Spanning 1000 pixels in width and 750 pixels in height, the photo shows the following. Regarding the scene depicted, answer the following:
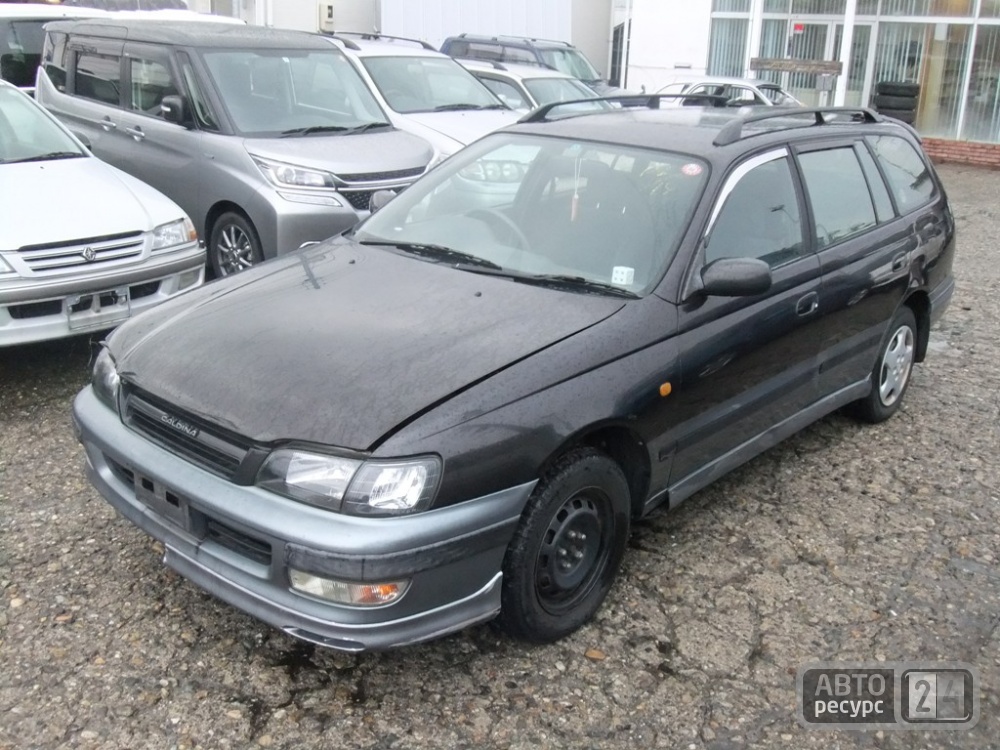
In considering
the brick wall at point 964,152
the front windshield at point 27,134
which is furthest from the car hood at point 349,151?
the brick wall at point 964,152

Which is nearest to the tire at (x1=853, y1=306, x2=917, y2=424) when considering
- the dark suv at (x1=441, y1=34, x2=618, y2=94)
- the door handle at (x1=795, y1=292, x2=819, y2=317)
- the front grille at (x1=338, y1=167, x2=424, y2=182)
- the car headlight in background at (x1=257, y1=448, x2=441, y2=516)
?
the door handle at (x1=795, y1=292, x2=819, y2=317)

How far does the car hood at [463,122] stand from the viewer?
8734mm

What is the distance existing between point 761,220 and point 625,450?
1239 mm

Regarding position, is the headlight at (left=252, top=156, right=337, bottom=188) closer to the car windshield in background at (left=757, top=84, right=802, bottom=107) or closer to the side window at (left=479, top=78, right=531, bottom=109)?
the side window at (left=479, top=78, right=531, bottom=109)

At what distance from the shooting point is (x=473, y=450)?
113 inches

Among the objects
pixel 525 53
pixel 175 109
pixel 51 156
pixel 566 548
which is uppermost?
pixel 525 53

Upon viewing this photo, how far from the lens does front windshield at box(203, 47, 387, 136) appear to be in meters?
7.18

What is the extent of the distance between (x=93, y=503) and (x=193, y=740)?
162 centimetres

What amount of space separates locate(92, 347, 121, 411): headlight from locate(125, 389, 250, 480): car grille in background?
0.41 feet

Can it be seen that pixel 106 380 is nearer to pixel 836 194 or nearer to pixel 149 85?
pixel 836 194

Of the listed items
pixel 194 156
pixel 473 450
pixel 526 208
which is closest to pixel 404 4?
pixel 194 156

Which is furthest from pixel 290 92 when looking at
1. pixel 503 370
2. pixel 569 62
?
pixel 569 62

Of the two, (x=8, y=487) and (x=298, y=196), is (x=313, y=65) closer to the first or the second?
(x=298, y=196)

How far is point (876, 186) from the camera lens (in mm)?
4934
